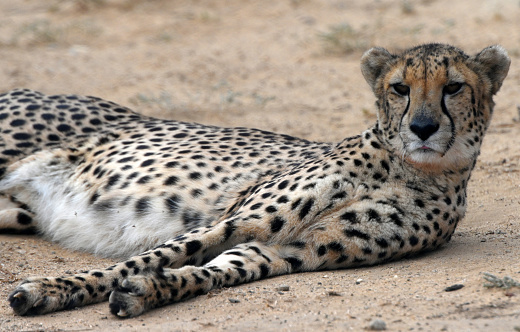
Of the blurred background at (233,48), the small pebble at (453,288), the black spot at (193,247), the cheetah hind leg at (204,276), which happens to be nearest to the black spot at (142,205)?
the black spot at (193,247)

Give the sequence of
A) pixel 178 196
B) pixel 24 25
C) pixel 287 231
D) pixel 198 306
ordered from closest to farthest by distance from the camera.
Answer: pixel 198 306 → pixel 287 231 → pixel 178 196 → pixel 24 25

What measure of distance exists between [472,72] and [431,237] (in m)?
0.77

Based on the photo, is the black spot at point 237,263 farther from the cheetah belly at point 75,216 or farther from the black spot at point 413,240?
the black spot at point 413,240

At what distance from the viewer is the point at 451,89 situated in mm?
3529

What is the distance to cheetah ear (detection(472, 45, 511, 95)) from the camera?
3750 millimetres

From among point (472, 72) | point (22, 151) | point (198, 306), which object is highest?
point (472, 72)

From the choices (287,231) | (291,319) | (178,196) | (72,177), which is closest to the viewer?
(291,319)

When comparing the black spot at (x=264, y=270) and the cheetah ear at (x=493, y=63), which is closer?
the black spot at (x=264, y=270)

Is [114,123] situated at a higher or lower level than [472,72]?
lower

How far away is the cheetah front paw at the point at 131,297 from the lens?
3043 mm

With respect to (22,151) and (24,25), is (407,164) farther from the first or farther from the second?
(24,25)

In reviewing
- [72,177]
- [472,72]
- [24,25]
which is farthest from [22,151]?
[24,25]

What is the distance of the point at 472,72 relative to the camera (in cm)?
366

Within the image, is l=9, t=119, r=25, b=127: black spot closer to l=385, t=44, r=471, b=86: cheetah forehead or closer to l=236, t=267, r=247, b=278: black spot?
l=236, t=267, r=247, b=278: black spot
